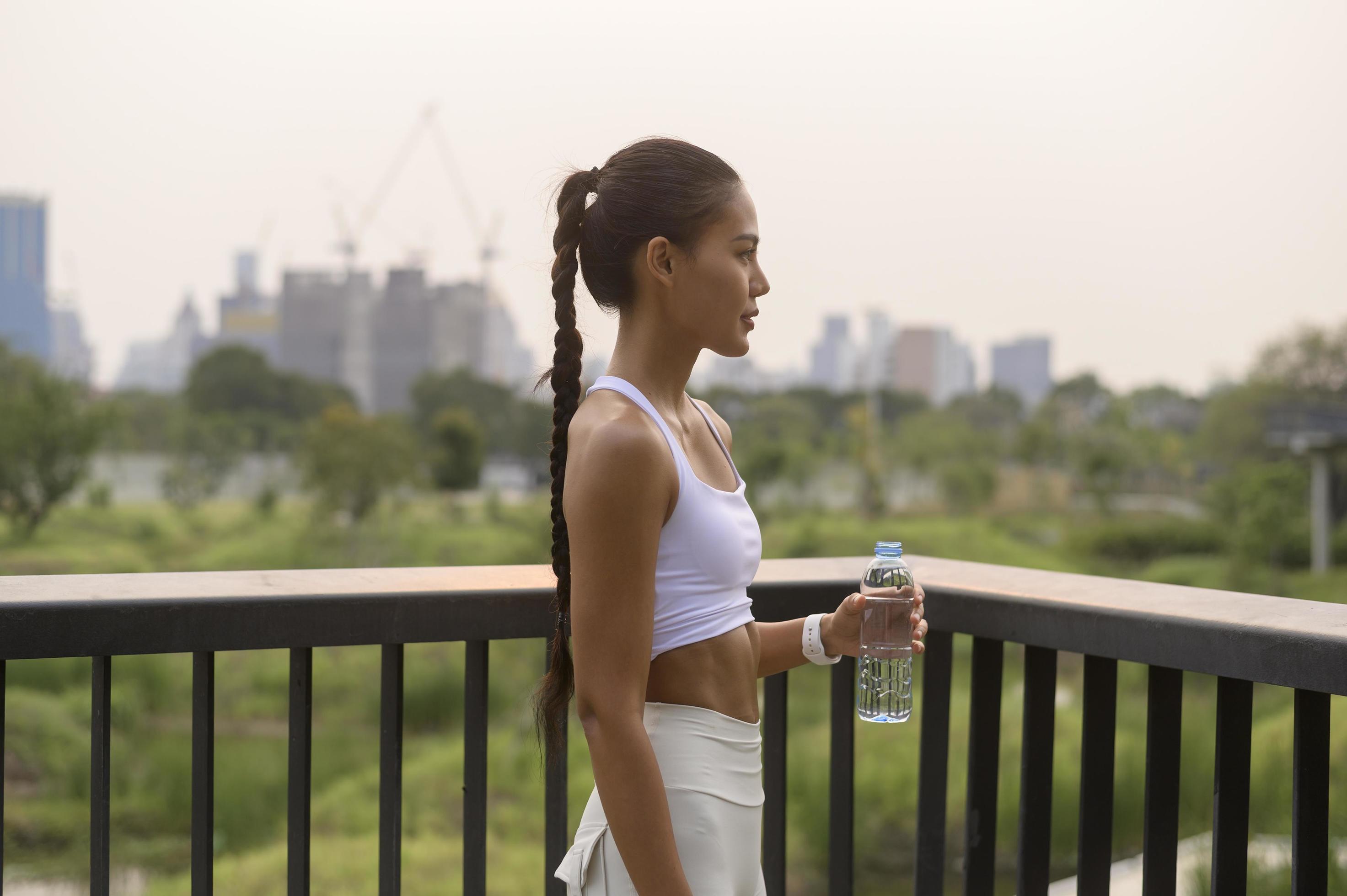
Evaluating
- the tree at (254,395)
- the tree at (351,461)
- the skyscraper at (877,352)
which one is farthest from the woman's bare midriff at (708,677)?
the skyscraper at (877,352)

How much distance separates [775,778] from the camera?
2021mm

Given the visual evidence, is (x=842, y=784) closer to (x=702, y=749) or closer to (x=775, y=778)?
(x=775, y=778)

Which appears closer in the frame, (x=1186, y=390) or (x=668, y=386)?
(x=668, y=386)

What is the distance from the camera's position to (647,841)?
4.26ft

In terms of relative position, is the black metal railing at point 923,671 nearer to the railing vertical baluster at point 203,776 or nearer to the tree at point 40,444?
the railing vertical baluster at point 203,776

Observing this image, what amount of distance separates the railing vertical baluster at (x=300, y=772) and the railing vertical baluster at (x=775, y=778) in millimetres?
721

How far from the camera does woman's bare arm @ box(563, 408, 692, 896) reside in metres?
1.30

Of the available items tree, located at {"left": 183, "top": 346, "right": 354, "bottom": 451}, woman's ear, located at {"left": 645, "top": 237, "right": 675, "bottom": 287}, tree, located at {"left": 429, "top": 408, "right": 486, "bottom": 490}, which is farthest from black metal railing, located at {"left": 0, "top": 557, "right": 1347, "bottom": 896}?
tree, located at {"left": 183, "top": 346, "right": 354, "bottom": 451}

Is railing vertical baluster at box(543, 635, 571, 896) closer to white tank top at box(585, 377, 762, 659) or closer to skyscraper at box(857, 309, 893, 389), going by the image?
white tank top at box(585, 377, 762, 659)

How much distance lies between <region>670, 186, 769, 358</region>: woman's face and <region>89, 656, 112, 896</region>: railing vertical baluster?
95 centimetres

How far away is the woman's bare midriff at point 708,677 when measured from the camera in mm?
1430

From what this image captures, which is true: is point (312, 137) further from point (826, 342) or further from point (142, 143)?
point (826, 342)

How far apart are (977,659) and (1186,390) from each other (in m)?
47.1

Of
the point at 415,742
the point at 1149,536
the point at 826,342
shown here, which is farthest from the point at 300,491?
the point at 826,342
